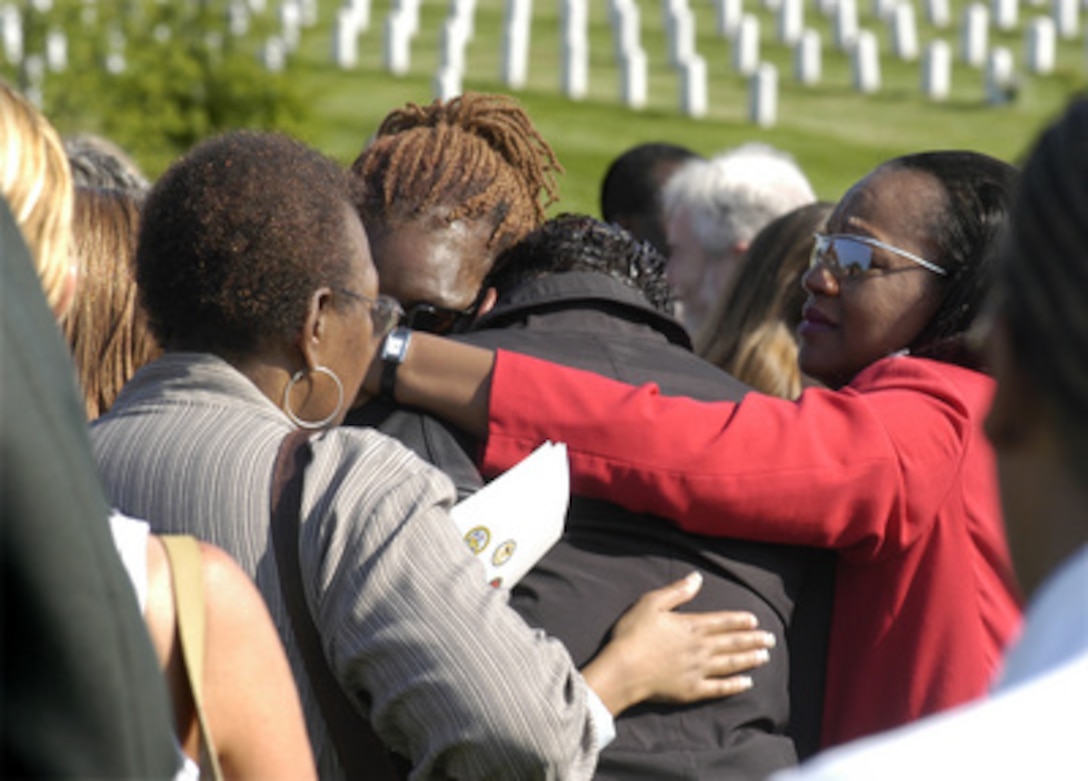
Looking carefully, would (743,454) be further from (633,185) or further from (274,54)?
(274,54)

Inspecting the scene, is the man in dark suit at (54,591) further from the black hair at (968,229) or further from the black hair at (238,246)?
the black hair at (968,229)

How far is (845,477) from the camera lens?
3.85 meters

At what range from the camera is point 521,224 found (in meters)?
4.49

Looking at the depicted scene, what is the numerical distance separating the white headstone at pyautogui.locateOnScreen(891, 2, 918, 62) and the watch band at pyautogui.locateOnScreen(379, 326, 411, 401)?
1106 inches

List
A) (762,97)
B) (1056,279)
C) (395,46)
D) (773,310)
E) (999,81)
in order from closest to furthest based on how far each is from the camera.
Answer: (1056,279), (773,310), (762,97), (999,81), (395,46)

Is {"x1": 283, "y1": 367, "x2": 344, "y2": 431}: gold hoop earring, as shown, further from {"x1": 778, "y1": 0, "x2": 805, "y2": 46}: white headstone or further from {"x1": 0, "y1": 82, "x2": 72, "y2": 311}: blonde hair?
{"x1": 778, "y1": 0, "x2": 805, "y2": 46}: white headstone

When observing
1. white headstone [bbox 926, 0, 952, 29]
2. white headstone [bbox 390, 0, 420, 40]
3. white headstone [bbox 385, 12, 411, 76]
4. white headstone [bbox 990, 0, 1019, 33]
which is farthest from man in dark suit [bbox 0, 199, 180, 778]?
white headstone [bbox 926, 0, 952, 29]

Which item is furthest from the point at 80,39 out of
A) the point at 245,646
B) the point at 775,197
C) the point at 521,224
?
the point at 245,646

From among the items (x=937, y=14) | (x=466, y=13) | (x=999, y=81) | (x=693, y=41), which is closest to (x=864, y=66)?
(x=999, y=81)

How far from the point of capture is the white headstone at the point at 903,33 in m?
31.0

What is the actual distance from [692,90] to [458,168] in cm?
2213

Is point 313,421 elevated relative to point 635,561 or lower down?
elevated

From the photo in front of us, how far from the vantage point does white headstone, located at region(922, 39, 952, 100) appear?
28.3 m

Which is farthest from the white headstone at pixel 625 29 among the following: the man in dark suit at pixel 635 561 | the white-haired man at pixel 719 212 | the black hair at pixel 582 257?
the man in dark suit at pixel 635 561
